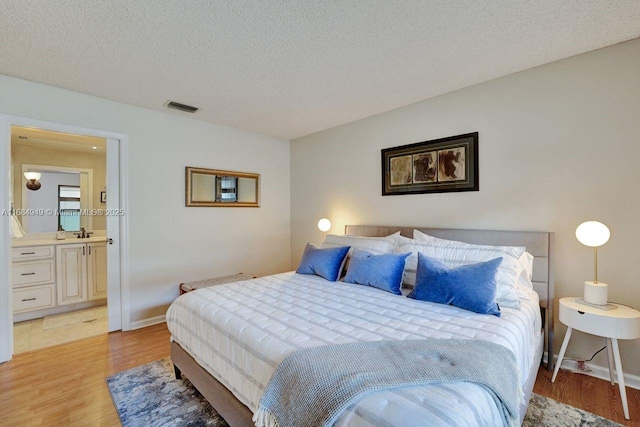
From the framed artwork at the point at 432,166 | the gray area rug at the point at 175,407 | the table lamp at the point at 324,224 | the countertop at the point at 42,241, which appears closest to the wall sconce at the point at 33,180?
the countertop at the point at 42,241

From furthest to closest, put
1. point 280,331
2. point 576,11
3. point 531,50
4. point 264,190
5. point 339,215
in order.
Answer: point 264,190, point 339,215, point 531,50, point 576,11, point 280,331

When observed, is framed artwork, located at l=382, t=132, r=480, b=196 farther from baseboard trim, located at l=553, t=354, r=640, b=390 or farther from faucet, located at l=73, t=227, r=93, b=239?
faucet, located at l=73, t=227, r=93, b=239

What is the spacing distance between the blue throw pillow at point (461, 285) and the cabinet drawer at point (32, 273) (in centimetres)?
421

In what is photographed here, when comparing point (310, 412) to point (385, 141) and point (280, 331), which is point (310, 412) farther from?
point (385, 141)

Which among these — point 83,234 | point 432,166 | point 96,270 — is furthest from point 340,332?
point 83,234

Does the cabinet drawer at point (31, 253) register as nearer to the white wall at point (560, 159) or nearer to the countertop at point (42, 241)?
the countertop at point (42, 241)

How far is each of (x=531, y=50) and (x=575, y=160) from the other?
0.91 meters

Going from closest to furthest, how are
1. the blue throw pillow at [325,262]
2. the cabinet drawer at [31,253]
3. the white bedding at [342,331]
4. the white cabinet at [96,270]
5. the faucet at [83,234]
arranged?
the white bedding at [342,331] → the blue throw pillow at [325,262] → the cabinet drawer at [31,253] → the white cabinet at [96,270] → the faucet at [83,234]

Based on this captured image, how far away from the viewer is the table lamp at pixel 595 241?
1.96 m

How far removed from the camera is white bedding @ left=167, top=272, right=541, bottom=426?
3.12 ft

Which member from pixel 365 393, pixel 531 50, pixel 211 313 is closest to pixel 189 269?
pixel 211 313

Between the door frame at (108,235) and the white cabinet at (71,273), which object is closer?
the door frame at (108,235)

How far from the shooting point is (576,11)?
5.67ft

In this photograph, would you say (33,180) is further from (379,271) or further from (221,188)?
(379,271)
